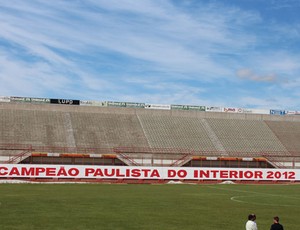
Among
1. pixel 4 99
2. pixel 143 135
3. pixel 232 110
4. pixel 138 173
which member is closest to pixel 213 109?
pixel 232 110

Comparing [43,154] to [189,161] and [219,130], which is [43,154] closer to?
[189,161]

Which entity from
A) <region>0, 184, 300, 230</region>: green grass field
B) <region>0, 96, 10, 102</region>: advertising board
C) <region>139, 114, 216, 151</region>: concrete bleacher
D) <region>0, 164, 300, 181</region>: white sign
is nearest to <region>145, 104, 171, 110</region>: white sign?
<region>139, 114, 216, 151</region>: concrete bleacher

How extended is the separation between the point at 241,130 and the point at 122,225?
7814 centimetres

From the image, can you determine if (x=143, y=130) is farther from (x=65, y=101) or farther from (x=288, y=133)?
(x=288, y=133)

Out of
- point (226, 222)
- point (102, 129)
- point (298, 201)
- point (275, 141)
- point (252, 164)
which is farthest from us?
point (275, 141)

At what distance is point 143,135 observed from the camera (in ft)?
290

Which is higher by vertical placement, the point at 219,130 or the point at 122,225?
the point at 219,130

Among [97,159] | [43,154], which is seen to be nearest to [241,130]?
[97,159]

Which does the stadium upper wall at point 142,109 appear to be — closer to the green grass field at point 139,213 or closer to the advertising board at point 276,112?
the advertising board at point 276,112

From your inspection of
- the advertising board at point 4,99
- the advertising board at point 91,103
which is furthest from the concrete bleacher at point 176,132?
the advertising board at point 4,99

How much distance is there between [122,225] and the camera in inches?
874

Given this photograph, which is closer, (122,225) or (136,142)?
(122,225)

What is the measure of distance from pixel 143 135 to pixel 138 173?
2664cm

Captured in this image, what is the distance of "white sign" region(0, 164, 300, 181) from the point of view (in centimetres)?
5809
